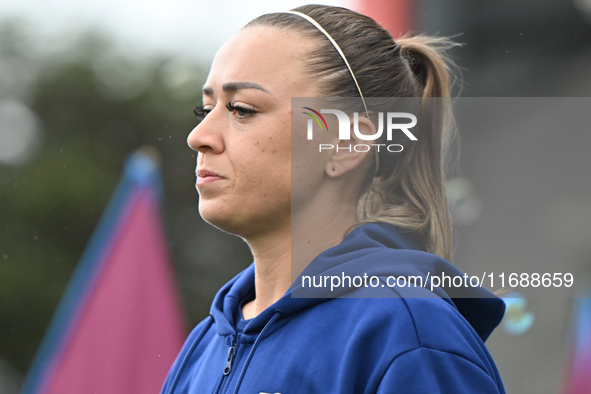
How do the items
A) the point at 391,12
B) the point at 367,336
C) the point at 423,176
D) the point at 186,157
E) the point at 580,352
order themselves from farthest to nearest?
the point at 186,157 → the point at 391,12 → the point at 580,352 → the point at 423,176 → the point at 367,336

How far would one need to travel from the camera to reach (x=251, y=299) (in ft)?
4.51

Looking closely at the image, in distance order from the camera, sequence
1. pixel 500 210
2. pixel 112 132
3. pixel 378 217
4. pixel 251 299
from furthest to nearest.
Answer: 1. pixel 112 132
2. pixel 500 210
3. pixel 251 299
4. pixel 378 217

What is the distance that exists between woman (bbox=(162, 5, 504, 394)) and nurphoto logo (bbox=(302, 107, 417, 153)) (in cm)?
1

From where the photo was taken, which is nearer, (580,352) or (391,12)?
(580,352)

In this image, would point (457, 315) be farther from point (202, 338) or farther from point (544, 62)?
point (544, 62)

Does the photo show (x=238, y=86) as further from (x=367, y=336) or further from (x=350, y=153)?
→ (x=367, y=336)

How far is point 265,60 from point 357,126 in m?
0.25

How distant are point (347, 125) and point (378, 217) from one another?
0.70 ft

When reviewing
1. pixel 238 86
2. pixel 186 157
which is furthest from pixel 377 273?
pixel 186 157

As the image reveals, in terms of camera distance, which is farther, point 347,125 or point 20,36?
point 20,36

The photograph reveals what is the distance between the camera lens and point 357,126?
4.04 feet

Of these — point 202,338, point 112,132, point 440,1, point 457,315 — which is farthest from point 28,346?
point 457,315

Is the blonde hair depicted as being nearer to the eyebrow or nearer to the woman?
the woman

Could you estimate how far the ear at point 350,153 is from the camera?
3.97ft
